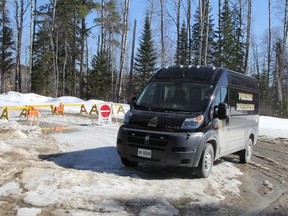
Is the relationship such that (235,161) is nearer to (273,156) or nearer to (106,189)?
(273,156)

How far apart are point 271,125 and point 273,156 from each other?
1075 centimetres

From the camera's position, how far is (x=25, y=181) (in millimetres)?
7105

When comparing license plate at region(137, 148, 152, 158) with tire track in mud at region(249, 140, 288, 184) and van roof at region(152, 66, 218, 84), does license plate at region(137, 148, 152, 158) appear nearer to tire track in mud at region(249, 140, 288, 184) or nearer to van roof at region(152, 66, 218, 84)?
van roof at region(152, 66, 218, 84)

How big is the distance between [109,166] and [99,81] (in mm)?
36082

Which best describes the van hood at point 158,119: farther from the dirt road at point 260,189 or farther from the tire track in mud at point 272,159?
the tire track in mud at point 272,159

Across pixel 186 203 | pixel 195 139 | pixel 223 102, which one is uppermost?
pixel 223 102

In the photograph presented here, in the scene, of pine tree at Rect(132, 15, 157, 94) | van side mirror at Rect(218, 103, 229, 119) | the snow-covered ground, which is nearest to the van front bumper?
the snow-covered ground

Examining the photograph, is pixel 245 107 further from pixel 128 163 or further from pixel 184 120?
pixel 128 163

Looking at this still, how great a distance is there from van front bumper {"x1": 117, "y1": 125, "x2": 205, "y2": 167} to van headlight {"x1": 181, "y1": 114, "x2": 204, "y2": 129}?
14 centimetres

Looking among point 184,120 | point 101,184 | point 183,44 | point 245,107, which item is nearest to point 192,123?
point 184,120

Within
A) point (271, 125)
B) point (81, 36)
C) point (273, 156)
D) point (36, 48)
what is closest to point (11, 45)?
point (36, 48)

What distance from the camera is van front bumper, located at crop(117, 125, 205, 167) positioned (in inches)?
306

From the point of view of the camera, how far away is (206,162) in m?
8.34

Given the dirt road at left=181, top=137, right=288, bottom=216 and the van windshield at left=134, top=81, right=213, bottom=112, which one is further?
the van windshield at left=134, top=81, right=213, bottom=112
